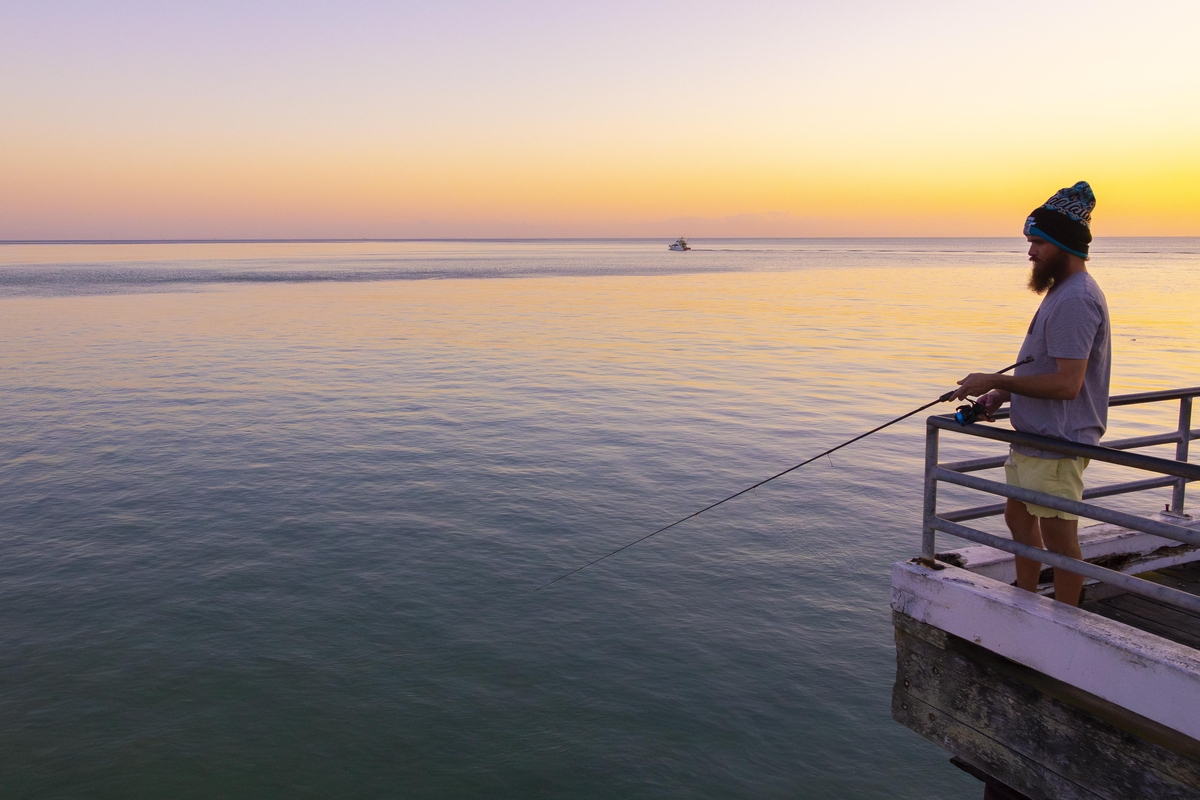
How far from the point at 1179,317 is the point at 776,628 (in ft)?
123

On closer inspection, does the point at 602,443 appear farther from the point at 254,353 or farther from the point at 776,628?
the point at 254,353

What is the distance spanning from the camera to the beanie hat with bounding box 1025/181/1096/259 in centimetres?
384

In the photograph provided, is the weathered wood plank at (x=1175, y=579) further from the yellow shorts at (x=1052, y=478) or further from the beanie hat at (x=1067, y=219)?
the beanie hat at (x=1067, y=219)

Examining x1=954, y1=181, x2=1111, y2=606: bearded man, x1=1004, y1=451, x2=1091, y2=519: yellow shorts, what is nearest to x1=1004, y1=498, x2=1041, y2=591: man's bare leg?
x1=954, y1=181, x2=1111, y2=606: bearded man

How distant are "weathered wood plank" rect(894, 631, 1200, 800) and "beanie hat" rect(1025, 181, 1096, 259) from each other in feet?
6.69

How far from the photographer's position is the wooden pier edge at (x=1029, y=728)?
3432mm

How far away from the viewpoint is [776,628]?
7.38m

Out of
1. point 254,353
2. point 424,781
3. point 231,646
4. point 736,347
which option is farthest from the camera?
point 736,347

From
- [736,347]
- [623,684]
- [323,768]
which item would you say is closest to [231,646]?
[323,768]

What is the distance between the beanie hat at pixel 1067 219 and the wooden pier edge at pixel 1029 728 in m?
2.02

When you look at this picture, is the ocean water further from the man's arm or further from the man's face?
the man's face

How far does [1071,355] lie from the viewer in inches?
145

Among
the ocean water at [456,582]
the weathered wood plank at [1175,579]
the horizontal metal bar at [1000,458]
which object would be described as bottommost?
the ocean water at [456,582]

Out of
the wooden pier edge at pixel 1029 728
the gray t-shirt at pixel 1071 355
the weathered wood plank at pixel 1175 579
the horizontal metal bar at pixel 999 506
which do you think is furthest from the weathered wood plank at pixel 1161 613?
the gray t-shirt at pixel 1071 355
